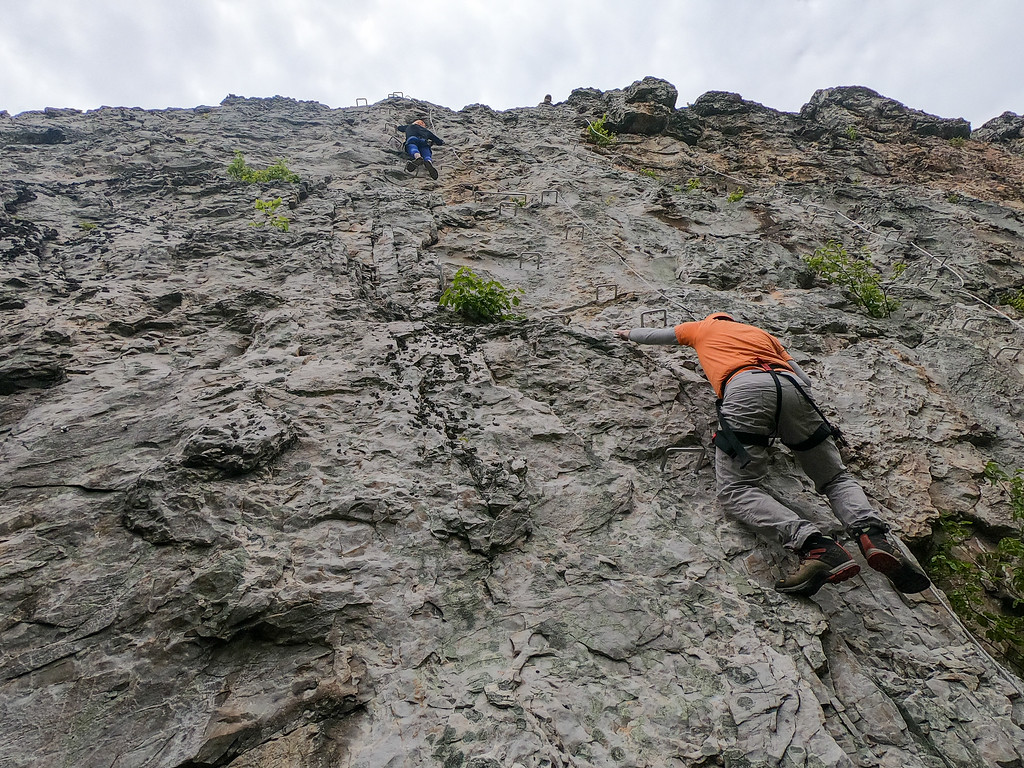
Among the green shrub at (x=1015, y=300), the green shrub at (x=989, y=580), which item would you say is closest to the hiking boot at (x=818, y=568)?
the green shrub at (x=989, y=580)

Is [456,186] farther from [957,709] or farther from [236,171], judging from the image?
[957,709]

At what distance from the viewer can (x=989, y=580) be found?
136 inches

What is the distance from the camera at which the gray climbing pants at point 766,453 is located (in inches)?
136

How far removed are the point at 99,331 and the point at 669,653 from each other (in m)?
5.44

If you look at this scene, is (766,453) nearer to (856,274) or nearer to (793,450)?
(793,450)

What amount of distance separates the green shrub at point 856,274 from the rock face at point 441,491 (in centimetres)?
24

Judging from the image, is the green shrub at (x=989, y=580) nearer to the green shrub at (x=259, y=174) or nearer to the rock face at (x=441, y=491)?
the rock face at (x=441, y=491)

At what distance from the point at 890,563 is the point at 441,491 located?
290 cm

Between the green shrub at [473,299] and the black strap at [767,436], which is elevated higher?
the green shrub at [473,299]

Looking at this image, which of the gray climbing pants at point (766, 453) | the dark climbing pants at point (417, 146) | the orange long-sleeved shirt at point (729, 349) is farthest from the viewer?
the dark climbing pants at point (417, 146)

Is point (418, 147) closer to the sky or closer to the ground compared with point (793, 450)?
closer to the sky

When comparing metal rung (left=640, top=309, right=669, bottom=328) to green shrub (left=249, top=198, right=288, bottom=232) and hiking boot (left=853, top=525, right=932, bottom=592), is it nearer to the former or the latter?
hiking boot (left=853, top=525, right=932, bottom=592)

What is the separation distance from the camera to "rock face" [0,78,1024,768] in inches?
94.4

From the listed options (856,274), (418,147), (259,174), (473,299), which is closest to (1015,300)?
(856,274)
